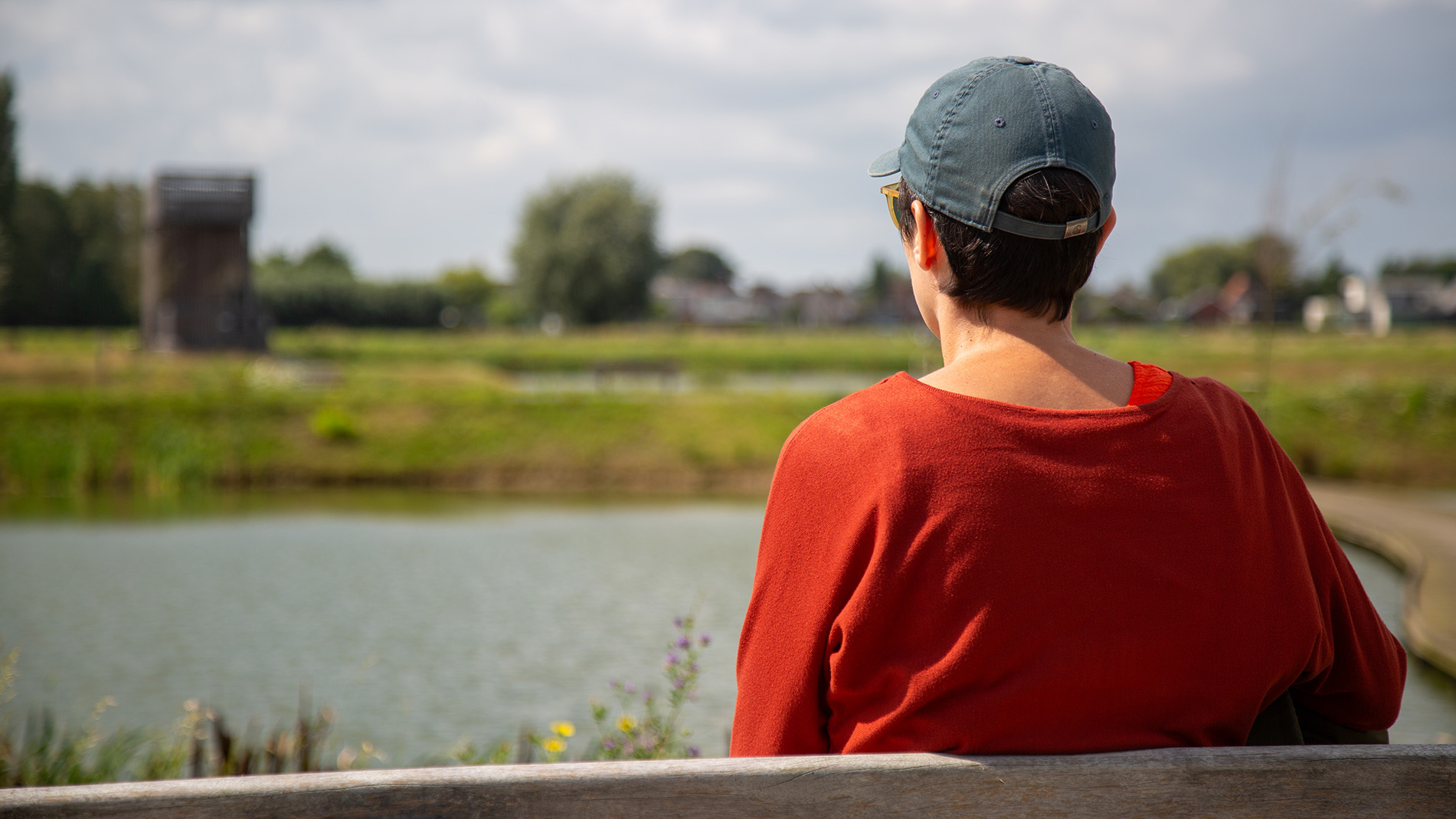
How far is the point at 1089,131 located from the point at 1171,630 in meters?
0.62

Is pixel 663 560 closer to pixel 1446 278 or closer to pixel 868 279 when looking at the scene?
pixel 868 279

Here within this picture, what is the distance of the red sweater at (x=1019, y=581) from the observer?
1.19 metres

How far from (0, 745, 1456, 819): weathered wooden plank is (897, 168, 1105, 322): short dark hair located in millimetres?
562

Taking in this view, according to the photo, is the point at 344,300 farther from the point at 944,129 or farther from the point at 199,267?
the point at 944,129

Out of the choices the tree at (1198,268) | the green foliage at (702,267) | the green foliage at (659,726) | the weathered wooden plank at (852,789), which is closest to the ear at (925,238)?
the weathered wooden plank at (852,789)

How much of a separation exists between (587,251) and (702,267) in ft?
270

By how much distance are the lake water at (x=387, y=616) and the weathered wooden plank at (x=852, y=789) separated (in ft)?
11.2

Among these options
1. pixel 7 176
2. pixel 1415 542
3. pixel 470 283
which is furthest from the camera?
pixel 470 283

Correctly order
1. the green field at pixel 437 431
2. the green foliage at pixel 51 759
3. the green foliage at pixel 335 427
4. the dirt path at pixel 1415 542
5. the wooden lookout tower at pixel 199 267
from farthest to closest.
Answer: the wooden lookout tower at pixel 199 267, the green foliage at pixel 335 427, the green field at pixel 437 431, the dirt path at pixel 1415 542, the green foliage at pixel 51 759

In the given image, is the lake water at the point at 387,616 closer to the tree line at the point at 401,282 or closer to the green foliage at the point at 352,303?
the tree line at the point at 401,282

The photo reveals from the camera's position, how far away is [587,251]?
157 ft

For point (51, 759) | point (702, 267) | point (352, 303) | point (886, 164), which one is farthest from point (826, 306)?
point (886, 164)

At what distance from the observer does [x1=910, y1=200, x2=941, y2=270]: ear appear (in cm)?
136

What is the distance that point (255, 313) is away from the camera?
27.9 meters
